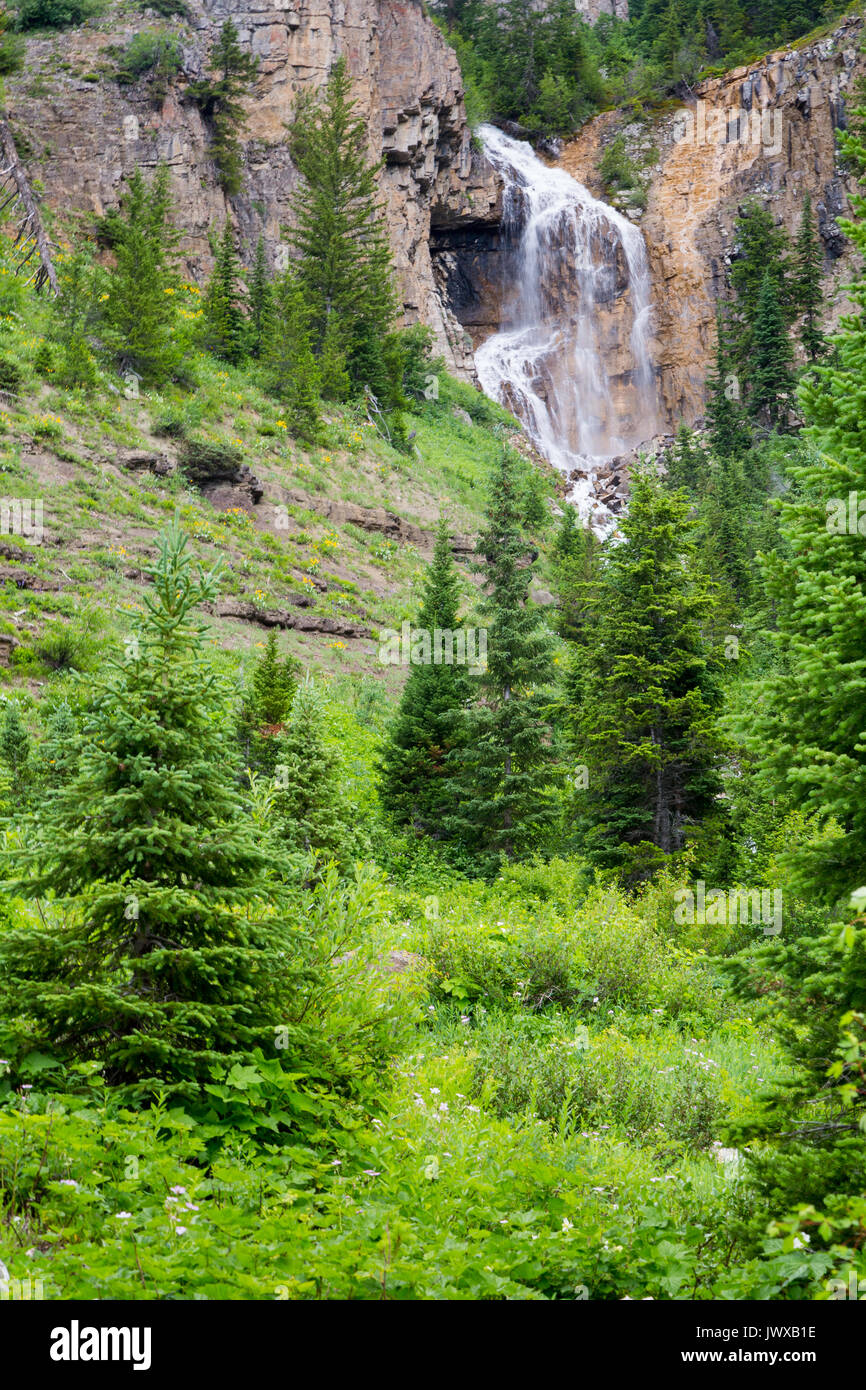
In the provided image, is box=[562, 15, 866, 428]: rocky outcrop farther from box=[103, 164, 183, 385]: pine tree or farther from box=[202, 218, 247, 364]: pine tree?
box=[103, 164, 183, 385]: pine tree

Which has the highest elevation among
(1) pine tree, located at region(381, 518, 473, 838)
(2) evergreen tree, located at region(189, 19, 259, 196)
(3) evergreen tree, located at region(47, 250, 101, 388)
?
(2) evergreen tree, located at region(189, 19, 259, 196)

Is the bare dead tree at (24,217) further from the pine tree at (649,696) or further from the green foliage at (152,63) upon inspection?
the pine tree at (649,696)

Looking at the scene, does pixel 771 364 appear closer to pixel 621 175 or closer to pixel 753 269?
pixel 753 269

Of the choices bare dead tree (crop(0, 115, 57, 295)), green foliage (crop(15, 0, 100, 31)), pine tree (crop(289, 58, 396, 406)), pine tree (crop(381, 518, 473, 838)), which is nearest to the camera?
pine tree (crop(381, 518, 473, 838))

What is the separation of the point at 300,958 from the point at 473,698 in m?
Result: 12.4

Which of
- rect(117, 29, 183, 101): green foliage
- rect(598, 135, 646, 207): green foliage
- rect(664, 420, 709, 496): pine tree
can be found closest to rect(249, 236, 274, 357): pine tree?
rect(117, 29, 183, 101): green foliage

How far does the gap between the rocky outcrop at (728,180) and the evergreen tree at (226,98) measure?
25.7 m

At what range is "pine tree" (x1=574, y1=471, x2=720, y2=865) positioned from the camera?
1639cm

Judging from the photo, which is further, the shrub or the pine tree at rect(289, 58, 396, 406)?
the pine tree at rect(289, 58, 396, 406)

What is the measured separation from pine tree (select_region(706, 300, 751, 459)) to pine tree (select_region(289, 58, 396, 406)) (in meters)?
17.1

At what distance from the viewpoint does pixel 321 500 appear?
35031 millimetres

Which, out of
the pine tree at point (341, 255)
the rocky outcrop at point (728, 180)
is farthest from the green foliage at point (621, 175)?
the pine tree at point (341, 255)

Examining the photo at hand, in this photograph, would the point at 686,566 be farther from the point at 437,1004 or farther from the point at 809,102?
the point at 809,102
